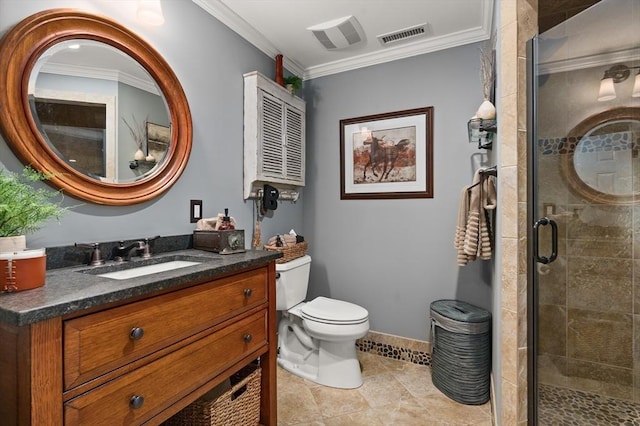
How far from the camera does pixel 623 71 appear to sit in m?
1.26

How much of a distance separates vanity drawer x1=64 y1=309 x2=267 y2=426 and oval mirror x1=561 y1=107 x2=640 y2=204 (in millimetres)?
1608

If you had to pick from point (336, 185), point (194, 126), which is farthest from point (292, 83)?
point (194, 126)

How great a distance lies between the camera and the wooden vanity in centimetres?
76

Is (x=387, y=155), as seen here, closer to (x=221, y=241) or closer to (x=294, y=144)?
(x=294, y=144)

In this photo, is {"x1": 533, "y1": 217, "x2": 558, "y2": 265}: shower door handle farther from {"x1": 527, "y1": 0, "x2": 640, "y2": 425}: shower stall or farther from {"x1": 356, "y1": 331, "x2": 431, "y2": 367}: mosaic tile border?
{"x1": 356, "y1": 331, "x2": 431, "y2": 367}: mosaic tile border

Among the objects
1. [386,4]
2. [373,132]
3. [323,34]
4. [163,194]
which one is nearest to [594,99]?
[386,4]

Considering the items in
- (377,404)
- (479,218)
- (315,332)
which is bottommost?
(377,404)

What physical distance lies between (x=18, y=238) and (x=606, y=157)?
218 cm

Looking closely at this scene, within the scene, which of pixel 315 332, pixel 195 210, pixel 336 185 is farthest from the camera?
pixel 336 185

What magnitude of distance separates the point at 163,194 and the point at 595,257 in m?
2.11

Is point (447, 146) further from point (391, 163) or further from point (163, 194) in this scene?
point (163, 194)

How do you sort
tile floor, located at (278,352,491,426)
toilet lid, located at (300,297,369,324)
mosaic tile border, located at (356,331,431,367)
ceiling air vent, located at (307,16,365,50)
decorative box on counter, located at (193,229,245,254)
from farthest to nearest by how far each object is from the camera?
mosaic tile border, located at (356,331,431,367) → ceiling air vent, located at (307,16,365,50) → toilet lid, located at (300,297,369,324) → tile floor, located at (278,352,491,426) → decorative box on counter, located at (193,229,245,254)

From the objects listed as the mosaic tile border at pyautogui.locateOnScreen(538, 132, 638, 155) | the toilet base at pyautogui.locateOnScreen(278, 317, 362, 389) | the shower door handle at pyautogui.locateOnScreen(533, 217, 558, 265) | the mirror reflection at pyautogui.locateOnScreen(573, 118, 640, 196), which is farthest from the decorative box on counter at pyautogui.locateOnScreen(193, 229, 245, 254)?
the mirror reflection at pyautogui.locateOnScreen(573, 118, 640, 196)

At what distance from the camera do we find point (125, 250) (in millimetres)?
1443
